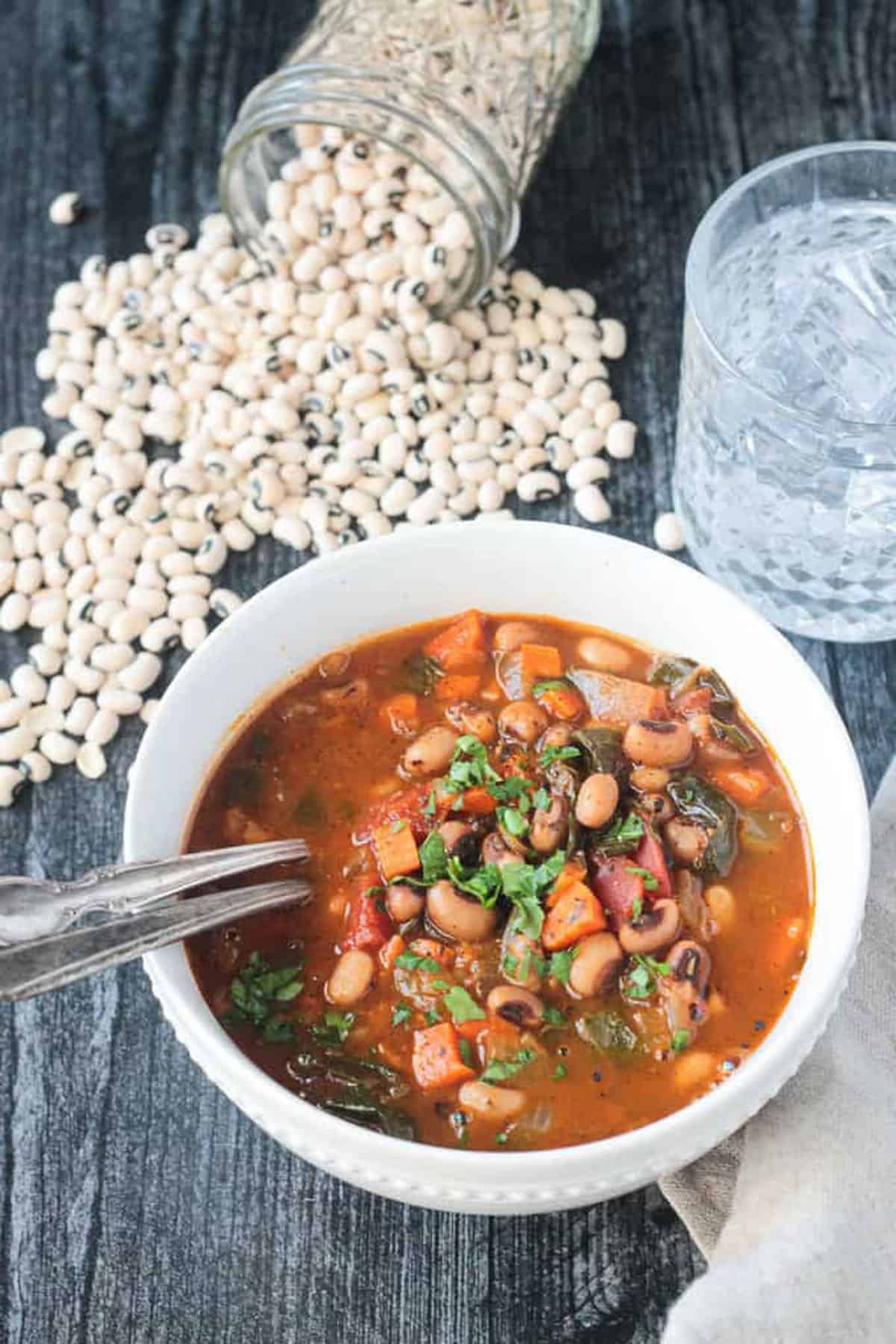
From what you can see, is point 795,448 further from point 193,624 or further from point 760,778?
point 193,624

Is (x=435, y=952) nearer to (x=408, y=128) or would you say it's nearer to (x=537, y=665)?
(x=537, y=665)

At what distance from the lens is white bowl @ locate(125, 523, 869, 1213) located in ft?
8.09

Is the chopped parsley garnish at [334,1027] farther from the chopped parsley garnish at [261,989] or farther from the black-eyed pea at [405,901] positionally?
the black-eyed pea at [405,901]

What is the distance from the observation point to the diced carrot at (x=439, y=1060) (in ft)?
8.70

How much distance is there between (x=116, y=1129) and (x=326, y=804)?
72 centimetres

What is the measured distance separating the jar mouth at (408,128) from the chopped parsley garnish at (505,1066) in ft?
6.43

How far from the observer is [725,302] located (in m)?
3.63

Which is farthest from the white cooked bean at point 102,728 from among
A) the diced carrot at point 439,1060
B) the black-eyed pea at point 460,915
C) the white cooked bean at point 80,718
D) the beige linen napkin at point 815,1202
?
the beige linen napkin at point 815,1202

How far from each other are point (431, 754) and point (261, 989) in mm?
475

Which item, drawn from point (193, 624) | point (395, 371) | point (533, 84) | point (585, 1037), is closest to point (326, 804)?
point (585, 1037)

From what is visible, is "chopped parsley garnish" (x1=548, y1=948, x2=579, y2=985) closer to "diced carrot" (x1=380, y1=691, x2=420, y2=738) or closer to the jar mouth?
"diced carrot" (x1=380, y1=691, x2=420, y2=738)

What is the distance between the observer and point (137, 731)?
12.0 feet

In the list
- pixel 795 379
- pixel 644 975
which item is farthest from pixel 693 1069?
pixel 795 379

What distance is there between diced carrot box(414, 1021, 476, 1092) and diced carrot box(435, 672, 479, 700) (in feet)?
2.08
